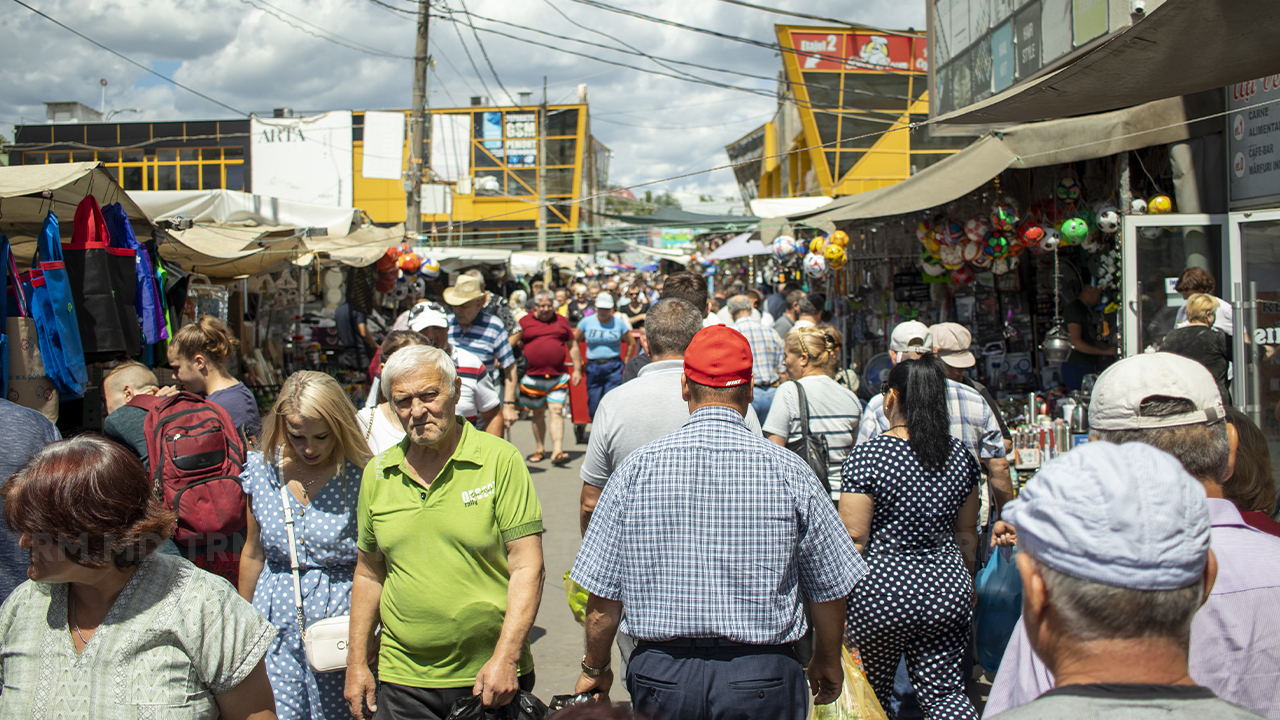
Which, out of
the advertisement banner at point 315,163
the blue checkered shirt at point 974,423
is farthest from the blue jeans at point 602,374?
the advertisement banner at point 315,163

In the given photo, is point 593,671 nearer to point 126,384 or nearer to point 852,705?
point 852,705

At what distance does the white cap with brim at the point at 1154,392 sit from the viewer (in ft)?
6.65

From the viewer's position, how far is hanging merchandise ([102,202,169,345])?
5258 millimetres

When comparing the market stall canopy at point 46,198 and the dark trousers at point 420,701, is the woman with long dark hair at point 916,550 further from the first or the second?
the market stall canopy at point 46,198

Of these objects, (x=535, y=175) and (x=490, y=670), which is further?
(x=535, y=175)

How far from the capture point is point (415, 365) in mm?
2822

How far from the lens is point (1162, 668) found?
1210 millimetres

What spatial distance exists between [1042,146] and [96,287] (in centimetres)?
679

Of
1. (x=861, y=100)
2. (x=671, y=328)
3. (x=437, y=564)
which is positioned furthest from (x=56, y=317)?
(x=861, y=100)

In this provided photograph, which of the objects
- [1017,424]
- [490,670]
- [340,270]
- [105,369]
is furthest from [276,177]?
[490,670]

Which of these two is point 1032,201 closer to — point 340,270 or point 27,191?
point 27,191

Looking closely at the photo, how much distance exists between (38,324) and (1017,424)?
6.08 meters

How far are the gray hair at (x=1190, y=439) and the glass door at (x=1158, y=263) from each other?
4.61 m

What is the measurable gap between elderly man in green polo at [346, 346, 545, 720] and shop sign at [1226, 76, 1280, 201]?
Result: 209 inches
